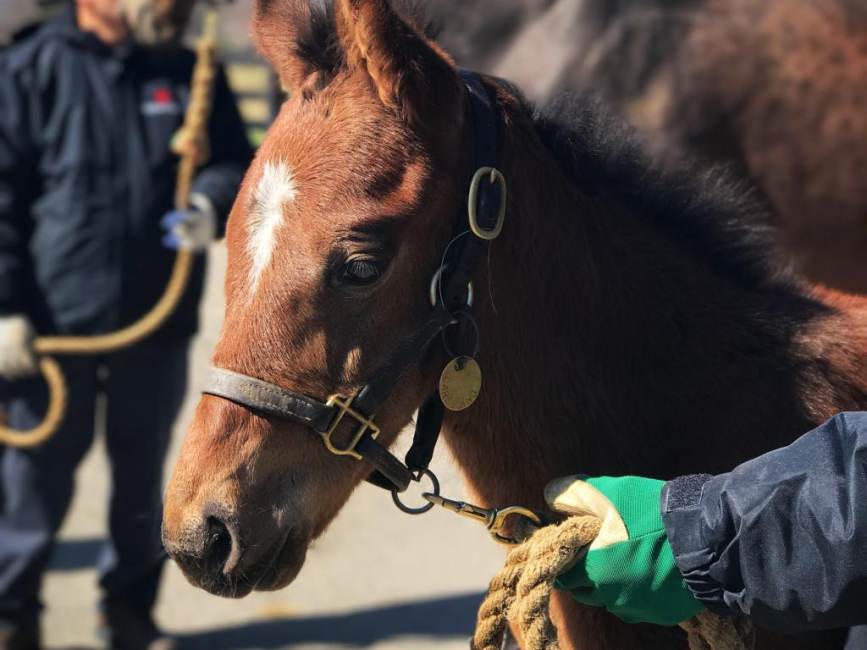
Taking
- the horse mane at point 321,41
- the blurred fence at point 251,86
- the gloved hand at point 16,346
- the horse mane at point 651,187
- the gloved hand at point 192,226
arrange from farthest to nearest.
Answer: the blurred fence at point 251,86 → the gloved hand at point 192,226 → the gloved hand at point 16,346 → the horse mane at point 651,187 → the horse mane at point 321,41

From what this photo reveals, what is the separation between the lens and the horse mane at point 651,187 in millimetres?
2090

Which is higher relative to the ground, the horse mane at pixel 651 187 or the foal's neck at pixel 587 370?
the horse mane at pixel 651 187

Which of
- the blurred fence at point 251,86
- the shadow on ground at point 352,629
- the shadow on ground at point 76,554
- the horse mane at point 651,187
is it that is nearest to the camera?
the horse mane at point 651,187

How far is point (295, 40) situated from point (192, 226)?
180cm

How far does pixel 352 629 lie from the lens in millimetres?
4250

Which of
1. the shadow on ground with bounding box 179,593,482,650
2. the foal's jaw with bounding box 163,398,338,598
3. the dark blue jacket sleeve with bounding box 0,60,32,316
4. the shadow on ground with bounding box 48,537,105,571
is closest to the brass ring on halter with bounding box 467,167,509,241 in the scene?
the foal's jaw with bounding box 163,398,338,598

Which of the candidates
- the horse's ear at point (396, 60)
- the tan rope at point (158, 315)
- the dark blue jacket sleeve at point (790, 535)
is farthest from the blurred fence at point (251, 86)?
the dark blue jacket sleeve at point (790, 535)

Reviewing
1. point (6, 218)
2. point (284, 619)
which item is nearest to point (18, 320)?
point (6, 218)

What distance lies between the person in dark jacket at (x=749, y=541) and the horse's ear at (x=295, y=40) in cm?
88

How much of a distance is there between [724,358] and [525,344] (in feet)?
1.23

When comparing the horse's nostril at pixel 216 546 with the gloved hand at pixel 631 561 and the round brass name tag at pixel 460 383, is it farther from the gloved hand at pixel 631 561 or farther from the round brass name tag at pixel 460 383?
the gloved hand at pixel 631 561

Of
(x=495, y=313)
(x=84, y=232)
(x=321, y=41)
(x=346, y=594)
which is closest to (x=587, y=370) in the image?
(x=495, y=313)

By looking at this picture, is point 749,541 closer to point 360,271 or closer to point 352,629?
point 360,271

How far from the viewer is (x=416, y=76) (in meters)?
1.86
